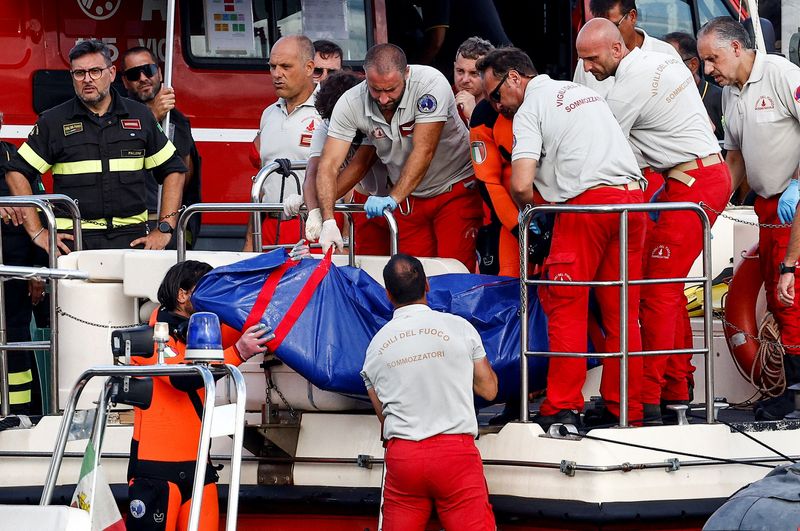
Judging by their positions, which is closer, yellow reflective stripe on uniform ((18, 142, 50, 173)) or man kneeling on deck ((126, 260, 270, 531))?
man kneeling on deck ((126, 260, 270, 531))

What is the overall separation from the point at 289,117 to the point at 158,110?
100 cm

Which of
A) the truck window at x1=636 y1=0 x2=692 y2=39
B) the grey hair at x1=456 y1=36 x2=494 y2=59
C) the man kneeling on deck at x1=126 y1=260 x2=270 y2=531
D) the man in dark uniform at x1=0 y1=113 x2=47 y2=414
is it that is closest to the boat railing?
the man kneeling on deck at x1=126 y1=260 x2=270 y2=531

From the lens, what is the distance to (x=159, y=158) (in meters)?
7.13

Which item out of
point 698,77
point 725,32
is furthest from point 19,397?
point 698,77

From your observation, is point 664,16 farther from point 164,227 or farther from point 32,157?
point 32,157

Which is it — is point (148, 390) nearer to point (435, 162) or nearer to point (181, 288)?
point (181, 288)

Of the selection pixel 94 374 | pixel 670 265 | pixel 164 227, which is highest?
pixel 164 227

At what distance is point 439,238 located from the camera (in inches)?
256

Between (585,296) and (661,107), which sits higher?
(661,107)

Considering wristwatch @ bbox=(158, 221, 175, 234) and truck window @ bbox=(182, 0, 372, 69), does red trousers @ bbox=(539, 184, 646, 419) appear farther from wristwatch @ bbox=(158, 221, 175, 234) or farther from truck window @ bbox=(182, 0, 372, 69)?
truck window @ bbox=(182, 0, 372, 69)

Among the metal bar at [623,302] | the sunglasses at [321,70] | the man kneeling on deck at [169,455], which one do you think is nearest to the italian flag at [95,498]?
the man kneeling on deck at [169,455]

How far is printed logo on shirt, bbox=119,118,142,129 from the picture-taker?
7.05m

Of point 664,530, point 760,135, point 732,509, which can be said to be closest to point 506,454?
point 664,530

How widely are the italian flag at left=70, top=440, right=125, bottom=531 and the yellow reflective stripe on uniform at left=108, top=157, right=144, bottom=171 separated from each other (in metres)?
2.76
